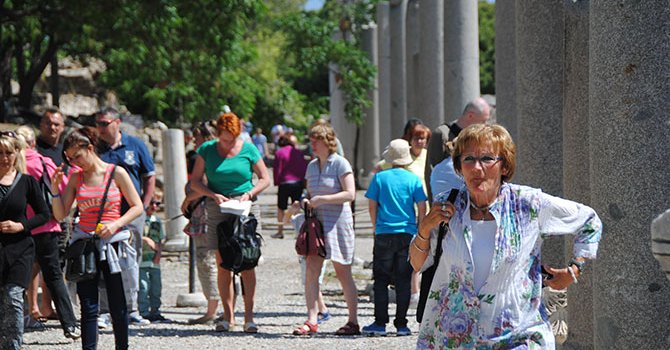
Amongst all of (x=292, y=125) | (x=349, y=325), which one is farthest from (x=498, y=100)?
(x=292, y=125)

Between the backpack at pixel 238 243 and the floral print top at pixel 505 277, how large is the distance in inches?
209

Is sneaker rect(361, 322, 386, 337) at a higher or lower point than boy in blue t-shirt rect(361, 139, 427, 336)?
lower

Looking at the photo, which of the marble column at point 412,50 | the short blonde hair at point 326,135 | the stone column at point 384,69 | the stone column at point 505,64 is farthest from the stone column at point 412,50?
the short blonde hair at point 326,135

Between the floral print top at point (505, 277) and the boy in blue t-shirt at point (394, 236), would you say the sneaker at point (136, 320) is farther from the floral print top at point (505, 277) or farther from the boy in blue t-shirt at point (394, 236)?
the floral print top at point (505, 277)

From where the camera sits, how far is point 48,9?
23328mm

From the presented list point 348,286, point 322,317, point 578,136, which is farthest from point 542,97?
point 322,317

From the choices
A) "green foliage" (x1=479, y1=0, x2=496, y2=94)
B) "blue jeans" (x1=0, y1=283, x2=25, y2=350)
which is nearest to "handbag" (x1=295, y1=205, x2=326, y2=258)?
"blue jeans" (x1=0, y1=283, x2=25, y2=350)

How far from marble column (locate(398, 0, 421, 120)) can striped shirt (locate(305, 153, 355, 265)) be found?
18.1 meters

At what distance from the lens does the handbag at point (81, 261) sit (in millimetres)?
8492

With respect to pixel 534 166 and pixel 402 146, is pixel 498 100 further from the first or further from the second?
pixel 534 166

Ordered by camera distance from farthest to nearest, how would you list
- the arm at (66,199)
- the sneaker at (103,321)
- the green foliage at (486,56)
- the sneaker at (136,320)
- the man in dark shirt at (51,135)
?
the green foliage at (486,56)
the sneaker at (136,320)
the man in dark shirt at (51,135)
the sneaker at (103,321)
the arm at (66,199)

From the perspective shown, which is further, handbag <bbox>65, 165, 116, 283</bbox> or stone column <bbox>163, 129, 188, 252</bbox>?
stone column <bbox>163, 129, 188, 252</bbox>

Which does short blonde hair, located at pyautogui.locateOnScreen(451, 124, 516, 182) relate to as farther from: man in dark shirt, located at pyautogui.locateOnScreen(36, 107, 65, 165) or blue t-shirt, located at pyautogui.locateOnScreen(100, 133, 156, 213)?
man in dark shirt, located at pyautogui.locateOnScreen(36, 107, 65, 165)

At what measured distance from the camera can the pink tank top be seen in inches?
346
